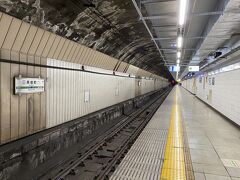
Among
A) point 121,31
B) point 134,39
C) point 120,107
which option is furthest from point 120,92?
point 121,31

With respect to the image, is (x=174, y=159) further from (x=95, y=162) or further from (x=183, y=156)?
(x=95, y=162)

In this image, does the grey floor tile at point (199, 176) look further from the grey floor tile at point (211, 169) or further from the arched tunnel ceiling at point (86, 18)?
the arched tunnel ceiling at point (86, 18)

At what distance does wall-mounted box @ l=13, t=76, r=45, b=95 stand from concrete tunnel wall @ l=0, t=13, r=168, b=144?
101 mm

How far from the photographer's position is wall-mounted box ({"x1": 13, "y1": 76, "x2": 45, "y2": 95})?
12.4 ft

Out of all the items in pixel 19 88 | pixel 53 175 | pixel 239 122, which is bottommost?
pixel 53 175

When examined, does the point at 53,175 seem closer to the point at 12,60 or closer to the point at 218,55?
the point at 12,60

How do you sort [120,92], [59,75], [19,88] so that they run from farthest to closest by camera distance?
[120,92] → [59,75] → [19,88]

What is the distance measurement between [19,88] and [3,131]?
0.89m

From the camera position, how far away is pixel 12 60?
3.71 meters

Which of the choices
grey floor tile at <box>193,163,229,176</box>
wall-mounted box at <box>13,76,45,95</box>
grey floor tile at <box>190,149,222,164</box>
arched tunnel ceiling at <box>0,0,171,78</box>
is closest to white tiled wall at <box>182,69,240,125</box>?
grey floor tile at <box>190,149,222,164</box>

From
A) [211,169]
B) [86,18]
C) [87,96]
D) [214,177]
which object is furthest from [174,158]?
[86,18]

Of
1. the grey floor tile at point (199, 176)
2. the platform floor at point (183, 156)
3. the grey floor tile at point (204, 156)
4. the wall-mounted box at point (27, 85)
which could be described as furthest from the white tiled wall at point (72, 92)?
the grey floor tile at point (204, 156)

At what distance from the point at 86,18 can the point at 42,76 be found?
1994mm

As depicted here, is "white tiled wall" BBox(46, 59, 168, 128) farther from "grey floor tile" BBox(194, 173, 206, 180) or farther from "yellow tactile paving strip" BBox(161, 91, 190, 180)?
"grey floor tile" BBox(194, 173, 206, 180)
